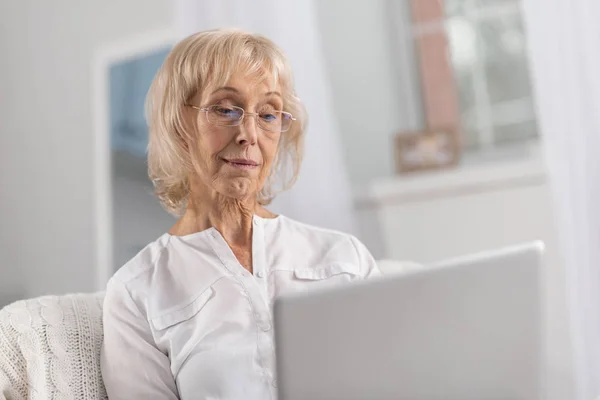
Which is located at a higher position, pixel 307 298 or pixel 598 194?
pixel 598 194

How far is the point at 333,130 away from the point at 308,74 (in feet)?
0.64

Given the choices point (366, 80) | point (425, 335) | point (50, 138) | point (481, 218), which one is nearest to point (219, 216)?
point (425, 335)

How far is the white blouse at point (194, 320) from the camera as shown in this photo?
3.59 ft

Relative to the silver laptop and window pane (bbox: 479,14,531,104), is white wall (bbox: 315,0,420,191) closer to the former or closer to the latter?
window pane (bbox: 479,14,531,104)

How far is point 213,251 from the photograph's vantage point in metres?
1.17

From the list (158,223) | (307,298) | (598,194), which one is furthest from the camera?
(158,223)

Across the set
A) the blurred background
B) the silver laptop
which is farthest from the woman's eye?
the blurred background

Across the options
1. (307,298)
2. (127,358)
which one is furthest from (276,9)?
(307,298)

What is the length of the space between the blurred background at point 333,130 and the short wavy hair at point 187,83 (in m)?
0.69

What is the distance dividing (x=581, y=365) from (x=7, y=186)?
2698 millimetres

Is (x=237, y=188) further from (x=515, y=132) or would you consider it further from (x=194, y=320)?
(x=515, y=132)

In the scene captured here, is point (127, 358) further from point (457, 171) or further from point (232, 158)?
point (457, 171)

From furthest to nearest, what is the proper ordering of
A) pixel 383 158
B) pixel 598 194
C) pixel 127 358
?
pixel 383 158
pixel 598 194
pixel 127 358

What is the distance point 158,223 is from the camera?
9.13 feet
